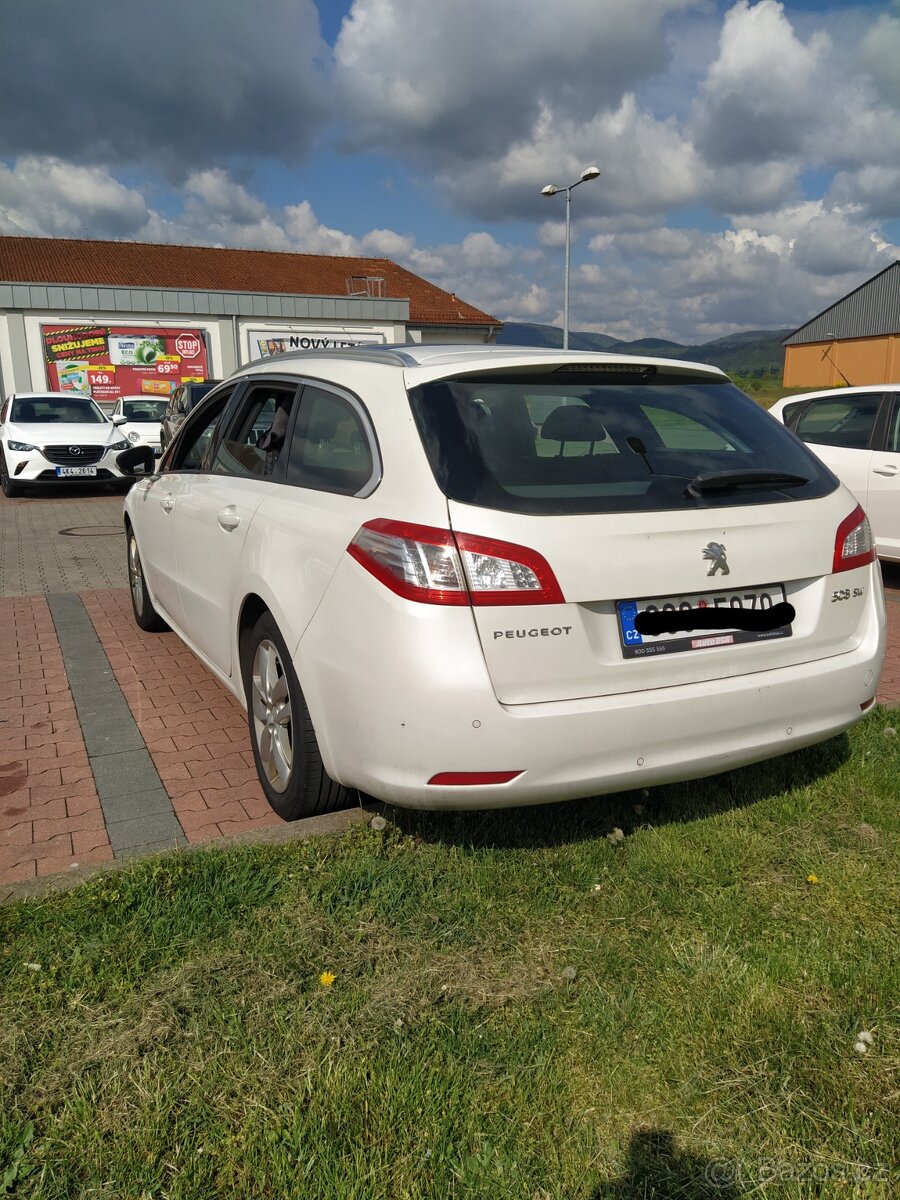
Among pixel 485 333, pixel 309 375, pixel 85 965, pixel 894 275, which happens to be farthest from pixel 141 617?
pixel 894 275

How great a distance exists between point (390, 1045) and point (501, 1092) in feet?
1.00

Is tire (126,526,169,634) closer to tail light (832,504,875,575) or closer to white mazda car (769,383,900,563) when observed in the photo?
tail light (832,504,875,575)

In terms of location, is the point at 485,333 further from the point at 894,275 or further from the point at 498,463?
the point at 498,463

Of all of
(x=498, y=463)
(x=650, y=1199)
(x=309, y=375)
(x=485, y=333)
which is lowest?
(x=650, y=1199)

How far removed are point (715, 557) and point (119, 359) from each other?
94.1ft

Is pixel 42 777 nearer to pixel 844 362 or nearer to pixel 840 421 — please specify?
pixel 840 421

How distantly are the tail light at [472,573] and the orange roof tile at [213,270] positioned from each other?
34884 millimetres

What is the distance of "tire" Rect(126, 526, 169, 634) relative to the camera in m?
6.07

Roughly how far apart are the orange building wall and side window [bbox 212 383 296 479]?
191ft

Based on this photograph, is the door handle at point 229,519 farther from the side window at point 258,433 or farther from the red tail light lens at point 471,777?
the red tail light lens at point 471,777

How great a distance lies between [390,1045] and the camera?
230cm

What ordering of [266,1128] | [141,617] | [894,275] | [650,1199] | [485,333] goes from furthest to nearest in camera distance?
[894,275] → [485,333] → [141,617] → [266,1128] → [650,1199]

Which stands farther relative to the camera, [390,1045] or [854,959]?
[854,959]

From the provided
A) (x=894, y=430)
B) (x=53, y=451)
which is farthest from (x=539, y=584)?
(x=53, y=451)
